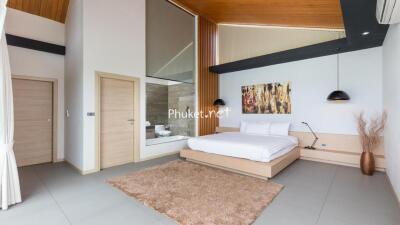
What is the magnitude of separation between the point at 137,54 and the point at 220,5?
2584mm

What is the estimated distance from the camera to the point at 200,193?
2686 mm

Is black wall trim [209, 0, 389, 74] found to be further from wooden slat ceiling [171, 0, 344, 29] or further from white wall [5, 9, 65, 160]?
white wall [5, 9, 65, 160]

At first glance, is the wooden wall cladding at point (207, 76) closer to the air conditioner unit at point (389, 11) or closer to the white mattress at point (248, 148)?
the white mattress at point (248, 148)

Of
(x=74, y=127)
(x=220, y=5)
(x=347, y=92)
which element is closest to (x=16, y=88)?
(x=74, y=127)

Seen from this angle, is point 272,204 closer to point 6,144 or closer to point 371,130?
point 371,130

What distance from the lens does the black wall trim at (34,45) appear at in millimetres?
3828

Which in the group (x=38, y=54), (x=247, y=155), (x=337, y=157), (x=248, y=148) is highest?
(x=38, y=54)

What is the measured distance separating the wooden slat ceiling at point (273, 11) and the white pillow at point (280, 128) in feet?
8.17

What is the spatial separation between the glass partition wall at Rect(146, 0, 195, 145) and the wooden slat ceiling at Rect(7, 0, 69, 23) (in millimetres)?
1881

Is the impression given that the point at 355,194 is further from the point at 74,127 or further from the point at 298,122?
the point at 74,127

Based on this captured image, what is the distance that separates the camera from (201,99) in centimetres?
594

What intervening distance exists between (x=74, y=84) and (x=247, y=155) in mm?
3816

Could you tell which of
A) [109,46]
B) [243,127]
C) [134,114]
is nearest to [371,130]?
[243,127]

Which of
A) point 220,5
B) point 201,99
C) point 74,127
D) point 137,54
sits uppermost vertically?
point 220,5
